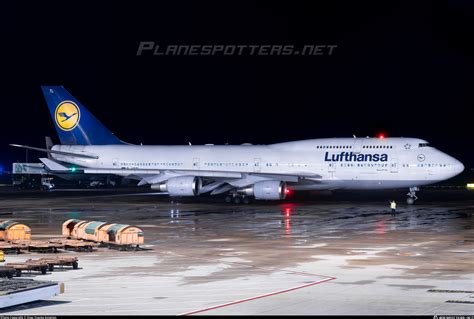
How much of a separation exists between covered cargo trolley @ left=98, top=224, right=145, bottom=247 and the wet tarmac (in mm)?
699

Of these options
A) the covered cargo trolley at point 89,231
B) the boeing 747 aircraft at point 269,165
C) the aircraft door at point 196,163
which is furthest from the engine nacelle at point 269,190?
the covered cargo trolley at point 89,231

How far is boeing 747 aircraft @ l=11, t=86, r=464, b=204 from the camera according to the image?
57.5 meters

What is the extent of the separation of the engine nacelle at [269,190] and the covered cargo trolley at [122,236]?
93.3ft

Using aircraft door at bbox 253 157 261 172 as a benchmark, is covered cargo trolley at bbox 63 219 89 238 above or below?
below

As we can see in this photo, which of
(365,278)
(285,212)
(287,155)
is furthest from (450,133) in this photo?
(365,278)

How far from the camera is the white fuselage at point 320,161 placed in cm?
5741

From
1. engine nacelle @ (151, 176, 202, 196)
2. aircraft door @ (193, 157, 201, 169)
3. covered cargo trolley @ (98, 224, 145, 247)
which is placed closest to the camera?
covered cargo trolley @ (98, 224, 145, 247)

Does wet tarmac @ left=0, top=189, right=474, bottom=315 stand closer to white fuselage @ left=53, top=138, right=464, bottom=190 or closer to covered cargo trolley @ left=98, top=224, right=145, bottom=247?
covered cargo trolley @ left=98, top=224, right=145, bottom=247

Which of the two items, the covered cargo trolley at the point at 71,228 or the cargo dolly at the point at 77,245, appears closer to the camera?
the cargo dolly at the point at 77,245

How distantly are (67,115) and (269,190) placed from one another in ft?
74.3

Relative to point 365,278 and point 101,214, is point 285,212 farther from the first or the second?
point 365,278

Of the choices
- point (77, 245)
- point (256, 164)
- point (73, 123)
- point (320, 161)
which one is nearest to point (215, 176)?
point (256, 164)

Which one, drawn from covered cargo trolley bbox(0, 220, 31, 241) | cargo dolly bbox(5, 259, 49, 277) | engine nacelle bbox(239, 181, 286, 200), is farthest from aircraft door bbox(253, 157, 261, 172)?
cargo dolly bbox(5, 259, 49, 277)

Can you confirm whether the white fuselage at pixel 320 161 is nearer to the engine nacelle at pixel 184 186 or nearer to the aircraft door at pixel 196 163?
the aircraft door at pixel 196 163
